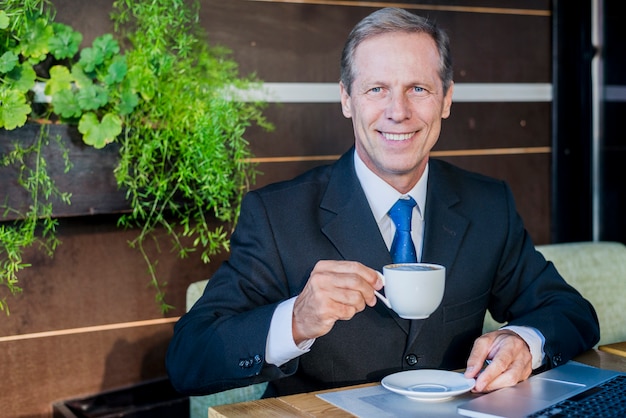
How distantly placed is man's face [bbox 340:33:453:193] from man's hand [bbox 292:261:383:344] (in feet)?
1.78

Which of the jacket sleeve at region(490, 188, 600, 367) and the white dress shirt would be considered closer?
the white dress shirt

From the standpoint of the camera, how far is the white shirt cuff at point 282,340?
161 cm

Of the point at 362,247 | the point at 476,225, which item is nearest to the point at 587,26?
the point at 476,225

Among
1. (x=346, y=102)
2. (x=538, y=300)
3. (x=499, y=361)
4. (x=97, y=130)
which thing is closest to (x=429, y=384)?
(x=499, y=361)

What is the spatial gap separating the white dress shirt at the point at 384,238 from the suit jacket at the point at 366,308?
0.02 m

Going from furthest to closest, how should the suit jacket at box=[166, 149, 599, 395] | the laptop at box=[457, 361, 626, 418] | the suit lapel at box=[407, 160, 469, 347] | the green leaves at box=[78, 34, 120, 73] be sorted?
the green leaves at box=[78, 34, 120, 73] → the suit lapel at box=[407, 160, 469, 347] → the suit jacket at box=[166, 149, 599, 395] → the laptop at box=[457, 361, 626, 418]

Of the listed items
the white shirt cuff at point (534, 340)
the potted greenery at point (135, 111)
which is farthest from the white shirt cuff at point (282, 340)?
the potted greenery at point (135, 111)

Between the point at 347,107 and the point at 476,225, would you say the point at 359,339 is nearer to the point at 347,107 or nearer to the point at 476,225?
the point at 476,225

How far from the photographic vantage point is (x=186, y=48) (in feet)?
8.11

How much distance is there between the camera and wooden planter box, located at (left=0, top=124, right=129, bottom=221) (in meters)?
2.22

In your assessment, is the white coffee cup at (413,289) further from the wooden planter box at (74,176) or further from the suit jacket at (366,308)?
the wooden planter box at (74,176)

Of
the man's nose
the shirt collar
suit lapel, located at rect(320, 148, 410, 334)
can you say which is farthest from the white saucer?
the man's nose

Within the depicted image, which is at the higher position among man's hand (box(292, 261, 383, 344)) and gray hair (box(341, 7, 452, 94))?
gray hair (box(341, 7, 452, 94))

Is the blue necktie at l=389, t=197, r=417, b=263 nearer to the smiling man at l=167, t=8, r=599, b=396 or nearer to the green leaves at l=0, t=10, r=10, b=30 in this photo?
the smiling man at l=167, t=8, r=599, b=396
